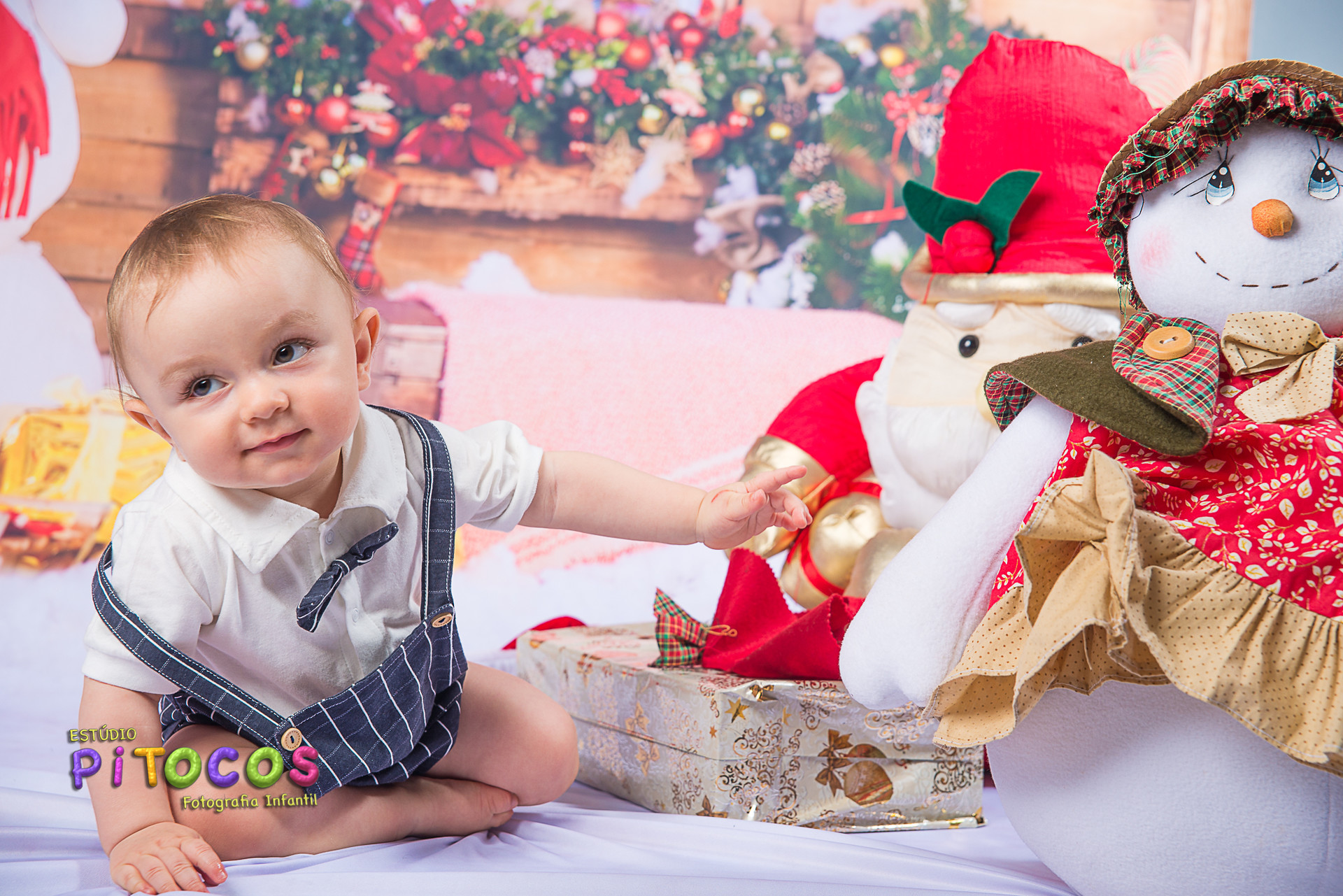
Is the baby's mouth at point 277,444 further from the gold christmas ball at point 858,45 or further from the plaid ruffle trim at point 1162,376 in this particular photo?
the gold christmas ball at point 858,45

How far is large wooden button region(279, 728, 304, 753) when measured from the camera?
0.78 meters

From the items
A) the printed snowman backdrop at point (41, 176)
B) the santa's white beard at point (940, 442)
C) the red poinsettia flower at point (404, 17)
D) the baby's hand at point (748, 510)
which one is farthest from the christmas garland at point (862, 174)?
the baby's hand at point (748, 510)

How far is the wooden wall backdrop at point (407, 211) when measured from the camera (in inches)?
67.4

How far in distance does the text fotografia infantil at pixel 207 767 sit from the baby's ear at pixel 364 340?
0.27 metres

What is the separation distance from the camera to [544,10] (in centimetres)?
184

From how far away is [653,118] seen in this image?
1871mm

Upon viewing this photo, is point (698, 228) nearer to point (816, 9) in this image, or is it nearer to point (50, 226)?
point (816, 9)

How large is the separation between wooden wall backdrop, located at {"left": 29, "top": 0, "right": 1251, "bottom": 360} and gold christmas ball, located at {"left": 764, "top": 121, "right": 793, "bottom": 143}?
0.16 meters

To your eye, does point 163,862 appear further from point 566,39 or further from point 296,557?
point 566,39

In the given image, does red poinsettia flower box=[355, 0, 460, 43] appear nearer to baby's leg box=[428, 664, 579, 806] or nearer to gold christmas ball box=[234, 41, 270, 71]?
gold christmas ball box=[234, 41, 270, 71]

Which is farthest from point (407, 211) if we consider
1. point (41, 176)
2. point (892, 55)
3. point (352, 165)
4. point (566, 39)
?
point (892, 55)

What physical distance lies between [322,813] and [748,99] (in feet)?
4.74

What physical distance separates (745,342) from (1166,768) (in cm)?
130

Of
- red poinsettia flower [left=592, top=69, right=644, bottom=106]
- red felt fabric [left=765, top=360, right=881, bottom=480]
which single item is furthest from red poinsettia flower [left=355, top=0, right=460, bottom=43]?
red felt fabric [left=765, top=360, right=881, bottom=480]
